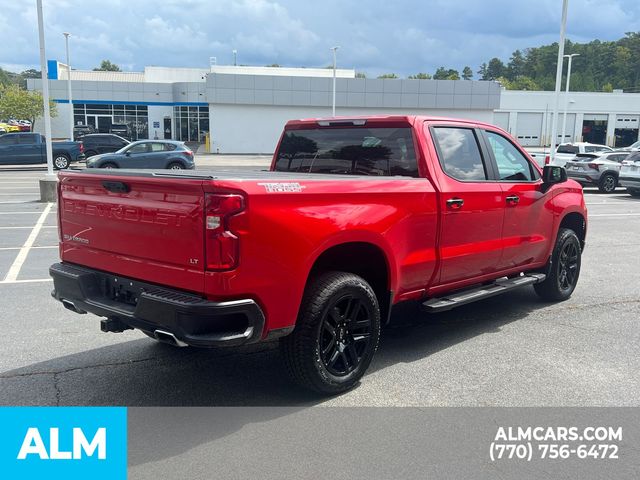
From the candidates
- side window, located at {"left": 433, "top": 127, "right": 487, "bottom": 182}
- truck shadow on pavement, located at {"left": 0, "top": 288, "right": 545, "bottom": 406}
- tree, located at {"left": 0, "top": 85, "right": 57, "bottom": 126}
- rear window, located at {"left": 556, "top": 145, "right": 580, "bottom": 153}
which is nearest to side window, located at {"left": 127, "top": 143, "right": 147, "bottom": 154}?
rear window, located at {"left": 556, "top": 145, "right": 580, "bottom": 153}

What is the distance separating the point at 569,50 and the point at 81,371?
150 metres

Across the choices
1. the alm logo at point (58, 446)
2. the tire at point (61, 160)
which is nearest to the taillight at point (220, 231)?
the alm logo at point (58, 446)

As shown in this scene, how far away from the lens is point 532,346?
5551 millimetres

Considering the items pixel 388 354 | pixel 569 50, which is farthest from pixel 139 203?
pixel 569 50

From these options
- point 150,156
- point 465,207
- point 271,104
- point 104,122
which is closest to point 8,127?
point 104,122

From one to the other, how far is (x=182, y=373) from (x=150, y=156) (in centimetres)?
2119

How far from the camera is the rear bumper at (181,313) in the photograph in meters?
3.64

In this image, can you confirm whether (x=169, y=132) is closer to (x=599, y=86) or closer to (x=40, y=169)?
(x=40, y=169)

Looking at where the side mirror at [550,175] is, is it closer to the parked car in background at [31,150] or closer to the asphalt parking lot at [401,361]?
the asphalt parking lot at [401,361]

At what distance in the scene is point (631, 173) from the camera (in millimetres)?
21094

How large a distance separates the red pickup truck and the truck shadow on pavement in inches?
18.3

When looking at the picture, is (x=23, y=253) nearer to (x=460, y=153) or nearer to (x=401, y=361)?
(x=401, y=361)

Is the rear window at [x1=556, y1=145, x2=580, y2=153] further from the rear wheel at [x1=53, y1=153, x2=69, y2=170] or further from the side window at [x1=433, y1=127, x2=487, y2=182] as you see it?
the side window at [x1=433, y1=127, x2=487, y2=182]

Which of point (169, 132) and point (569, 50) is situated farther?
point (569, 50)
